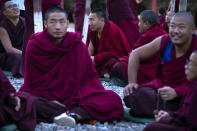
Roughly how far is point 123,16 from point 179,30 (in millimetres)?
3753

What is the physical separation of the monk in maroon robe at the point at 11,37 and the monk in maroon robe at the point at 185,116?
153 inches

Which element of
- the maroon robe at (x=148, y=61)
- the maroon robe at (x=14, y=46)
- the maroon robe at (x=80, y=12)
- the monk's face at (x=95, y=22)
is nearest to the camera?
the maroon robe at (x=148, y=61)

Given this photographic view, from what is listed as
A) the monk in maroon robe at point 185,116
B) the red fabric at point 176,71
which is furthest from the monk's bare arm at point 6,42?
the monk in maroon robe at point 185,116

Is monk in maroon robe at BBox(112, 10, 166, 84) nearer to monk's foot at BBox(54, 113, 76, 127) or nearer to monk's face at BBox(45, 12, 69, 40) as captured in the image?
monk's face at BBox(45, 12, 69, 40)

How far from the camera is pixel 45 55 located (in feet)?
14.9

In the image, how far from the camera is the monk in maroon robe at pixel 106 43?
269 inches

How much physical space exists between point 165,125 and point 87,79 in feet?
4.08

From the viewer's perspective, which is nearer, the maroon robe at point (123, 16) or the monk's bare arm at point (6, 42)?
the monk's bare arm at point (6, 42)

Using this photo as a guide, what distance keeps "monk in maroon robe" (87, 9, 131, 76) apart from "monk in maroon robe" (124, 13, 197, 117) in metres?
2.21

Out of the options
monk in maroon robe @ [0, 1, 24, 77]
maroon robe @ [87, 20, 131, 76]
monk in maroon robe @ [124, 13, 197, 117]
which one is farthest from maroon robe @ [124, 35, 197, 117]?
monk in maroon robe @ [0, 1, 24, 77]

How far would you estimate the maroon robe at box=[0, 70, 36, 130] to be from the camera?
12.7 feet

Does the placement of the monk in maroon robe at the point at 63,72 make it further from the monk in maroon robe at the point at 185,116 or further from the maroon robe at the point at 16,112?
the monk in maroon robe at the point at 185,116

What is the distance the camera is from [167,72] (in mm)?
4352

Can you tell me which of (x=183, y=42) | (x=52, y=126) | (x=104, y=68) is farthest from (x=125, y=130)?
(x=104, y=68)
